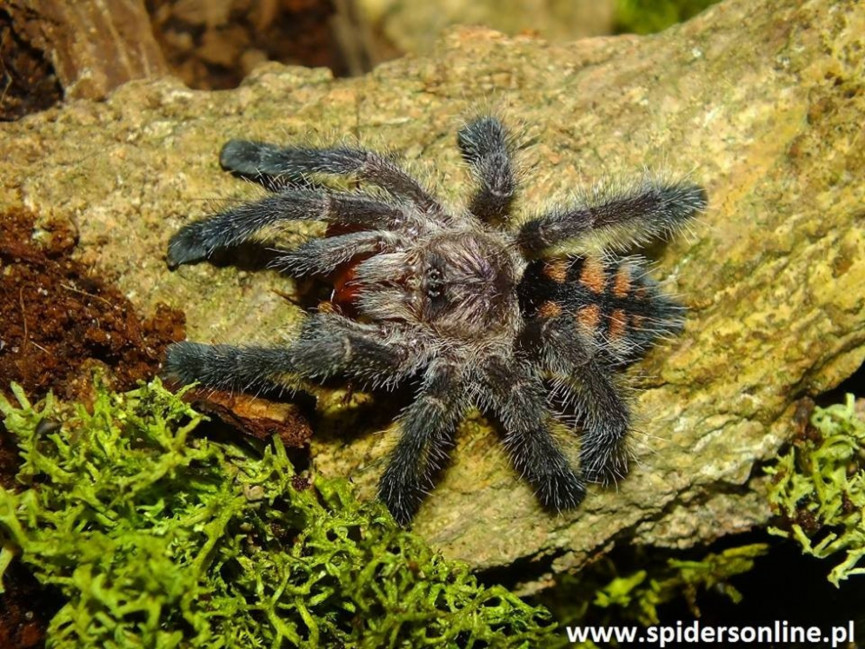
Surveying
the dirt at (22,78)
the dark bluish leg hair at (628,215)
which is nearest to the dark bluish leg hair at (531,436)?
the dark bluish leg hair at (628,215)

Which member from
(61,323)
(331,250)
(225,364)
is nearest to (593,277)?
(331,250)

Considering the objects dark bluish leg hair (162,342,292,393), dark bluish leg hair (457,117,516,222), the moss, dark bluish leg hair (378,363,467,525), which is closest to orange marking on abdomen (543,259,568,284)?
dark bluish leg hair (457,117,516,222)

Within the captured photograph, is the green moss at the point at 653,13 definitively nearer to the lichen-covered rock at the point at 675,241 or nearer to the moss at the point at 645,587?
the lichen-covered rock at the point at 675,241

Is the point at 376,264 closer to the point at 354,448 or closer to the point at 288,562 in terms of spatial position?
the point at 354,448

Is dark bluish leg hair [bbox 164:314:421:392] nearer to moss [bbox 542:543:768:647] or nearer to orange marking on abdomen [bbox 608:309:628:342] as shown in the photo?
orange marking on abdomen [bbox 608:309:628:342]

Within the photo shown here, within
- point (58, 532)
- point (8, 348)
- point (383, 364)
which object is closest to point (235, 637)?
point (58, 532)

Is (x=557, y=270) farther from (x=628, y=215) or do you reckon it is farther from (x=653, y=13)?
(x=653, y=13)
